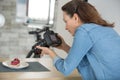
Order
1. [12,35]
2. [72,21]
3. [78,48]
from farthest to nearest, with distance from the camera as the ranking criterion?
[12,35], [72,21], [78,48]

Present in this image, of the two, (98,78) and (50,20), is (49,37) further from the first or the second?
(50,20)

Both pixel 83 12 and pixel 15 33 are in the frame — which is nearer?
pixel 83 12

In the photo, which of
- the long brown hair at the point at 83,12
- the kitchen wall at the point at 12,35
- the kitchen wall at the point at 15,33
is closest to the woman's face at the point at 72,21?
the long brown hair at the point at 83,12

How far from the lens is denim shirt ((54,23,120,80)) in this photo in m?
1.28

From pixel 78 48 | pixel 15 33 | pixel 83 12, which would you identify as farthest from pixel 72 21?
pixel 15 33

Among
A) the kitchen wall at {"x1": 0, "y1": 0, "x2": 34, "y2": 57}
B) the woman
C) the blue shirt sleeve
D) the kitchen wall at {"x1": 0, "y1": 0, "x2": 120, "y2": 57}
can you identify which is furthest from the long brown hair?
the kitchen wall at {"x1": 0, "y1": 0, "x2": 34, "y2": 57}

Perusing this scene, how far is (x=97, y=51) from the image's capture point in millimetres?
1290

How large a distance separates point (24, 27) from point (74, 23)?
189 cm

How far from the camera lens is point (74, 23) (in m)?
1.40

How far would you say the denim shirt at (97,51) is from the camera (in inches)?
50.2

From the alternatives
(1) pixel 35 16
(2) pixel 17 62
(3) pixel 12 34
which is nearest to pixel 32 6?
(1) pixel 35 16

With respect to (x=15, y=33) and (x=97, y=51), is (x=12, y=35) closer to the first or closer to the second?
(x=15, y=33)

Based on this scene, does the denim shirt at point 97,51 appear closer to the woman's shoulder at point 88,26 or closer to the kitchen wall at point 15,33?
the woman's shoulder at point 88,26

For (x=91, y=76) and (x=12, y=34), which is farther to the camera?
(x=12, y=34)
